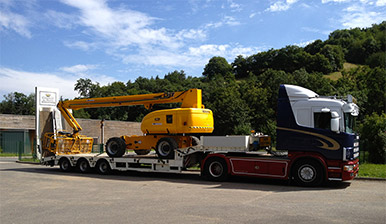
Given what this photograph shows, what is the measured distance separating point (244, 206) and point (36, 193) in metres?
7.02

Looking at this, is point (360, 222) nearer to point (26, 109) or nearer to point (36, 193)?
point (36, 193)

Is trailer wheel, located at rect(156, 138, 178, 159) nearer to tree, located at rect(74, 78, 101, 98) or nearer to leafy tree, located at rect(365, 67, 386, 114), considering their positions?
leafy tree, located at rect(365, 67, 386, 114)

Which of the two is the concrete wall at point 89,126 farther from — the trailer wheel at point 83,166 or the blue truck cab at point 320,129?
the blue truck cab at point 320,129

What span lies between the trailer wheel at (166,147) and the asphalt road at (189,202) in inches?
47.4

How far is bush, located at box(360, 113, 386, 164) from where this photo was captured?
22.3 meters

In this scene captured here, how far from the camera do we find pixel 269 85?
78.2 meters

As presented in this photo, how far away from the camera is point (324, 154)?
11.9 metres

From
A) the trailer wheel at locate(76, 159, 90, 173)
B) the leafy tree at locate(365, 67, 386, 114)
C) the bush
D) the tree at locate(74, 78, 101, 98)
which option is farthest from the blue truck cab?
the tree at locate(74, 78, 101, 98)

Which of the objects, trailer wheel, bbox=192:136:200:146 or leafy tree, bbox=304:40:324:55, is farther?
leafy tree, bbox=304:40:324:55

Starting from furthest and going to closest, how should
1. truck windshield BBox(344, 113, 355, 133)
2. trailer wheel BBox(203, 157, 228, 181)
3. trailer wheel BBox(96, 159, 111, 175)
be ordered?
1. trailer wheel BBox(96, 159, 111, 175)
2. trailer wheel BBox(203, 157, 228, 181)
3. truck windshield BBox(344, 113, 355, 133)

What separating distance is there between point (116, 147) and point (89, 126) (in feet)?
99.0

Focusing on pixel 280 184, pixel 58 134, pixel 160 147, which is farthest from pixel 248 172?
pixel 58 134

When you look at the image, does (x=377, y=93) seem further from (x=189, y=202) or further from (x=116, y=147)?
(x=189, y=202)

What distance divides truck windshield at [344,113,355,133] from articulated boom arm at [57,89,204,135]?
243 inches
